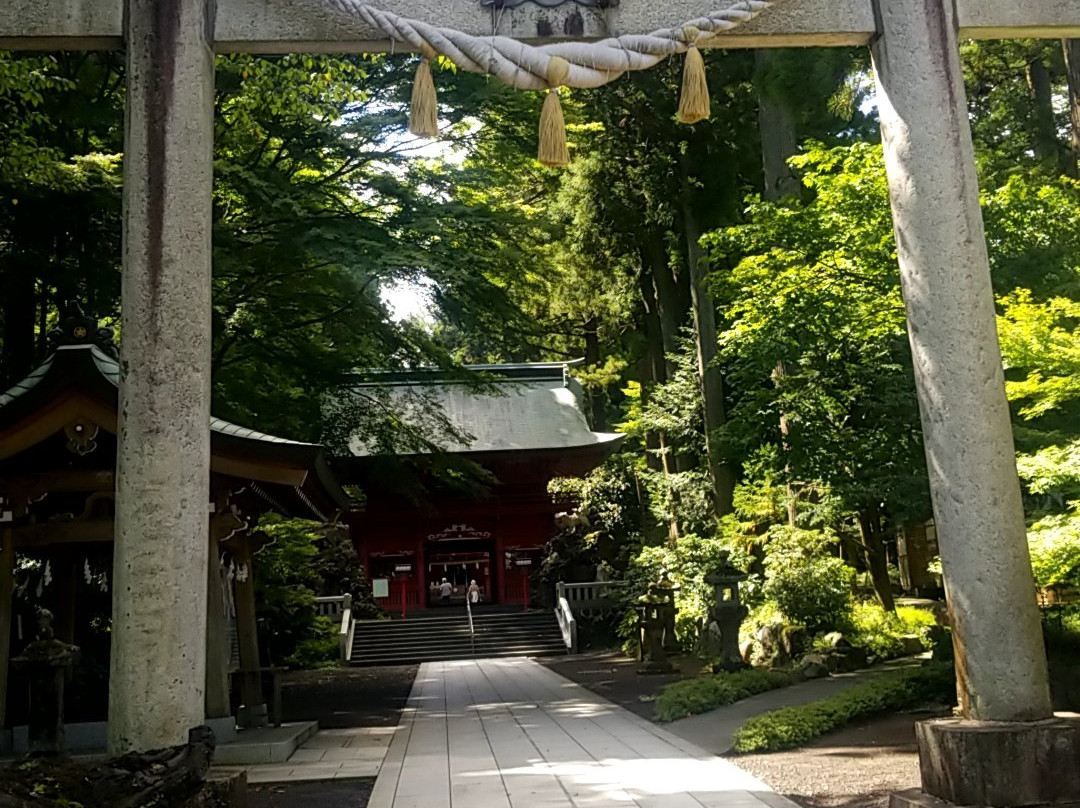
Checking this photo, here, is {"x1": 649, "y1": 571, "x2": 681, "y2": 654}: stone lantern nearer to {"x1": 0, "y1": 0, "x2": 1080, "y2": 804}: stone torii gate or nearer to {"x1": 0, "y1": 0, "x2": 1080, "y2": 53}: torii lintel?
{"x1": 0, "y1": 0, "x2": 1080, "y2": 804}: stone torii gate

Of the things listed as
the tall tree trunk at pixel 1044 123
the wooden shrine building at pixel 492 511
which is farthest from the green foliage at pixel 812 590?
the wooden shrine building at pixel 492 511

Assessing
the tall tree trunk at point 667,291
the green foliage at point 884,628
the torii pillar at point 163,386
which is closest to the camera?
the torii pillar at point 163,386

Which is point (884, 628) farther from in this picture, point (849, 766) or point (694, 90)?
point (694, 90)

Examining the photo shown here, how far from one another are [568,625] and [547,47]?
1691cm

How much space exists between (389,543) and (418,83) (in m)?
20.9

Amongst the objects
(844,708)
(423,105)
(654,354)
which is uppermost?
(654,354)

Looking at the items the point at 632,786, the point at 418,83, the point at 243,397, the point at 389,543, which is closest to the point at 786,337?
the point at 632,786

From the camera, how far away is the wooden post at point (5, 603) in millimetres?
7848

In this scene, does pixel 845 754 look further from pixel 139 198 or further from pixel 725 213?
pixel 725 213

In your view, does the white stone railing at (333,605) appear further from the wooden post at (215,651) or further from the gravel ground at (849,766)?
the gravel ground at (849,766)

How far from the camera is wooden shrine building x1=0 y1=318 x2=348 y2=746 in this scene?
7121 mm

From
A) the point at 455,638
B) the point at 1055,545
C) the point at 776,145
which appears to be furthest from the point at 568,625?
the point at 1055,545

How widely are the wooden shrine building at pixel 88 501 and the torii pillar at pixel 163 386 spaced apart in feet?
8.20

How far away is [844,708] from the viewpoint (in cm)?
800
